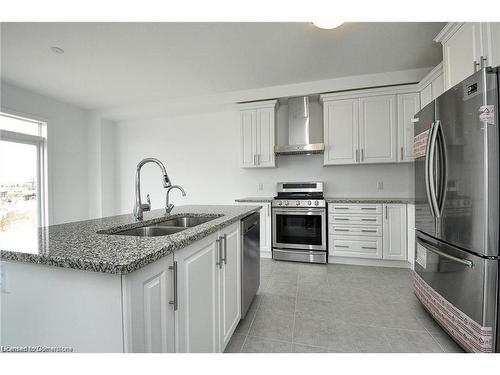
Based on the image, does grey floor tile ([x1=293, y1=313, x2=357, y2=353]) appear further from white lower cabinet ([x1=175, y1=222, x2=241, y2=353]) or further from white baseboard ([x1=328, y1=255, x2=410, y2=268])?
white baseboard ([x1=328, y1=255, x2=410, y2=268])

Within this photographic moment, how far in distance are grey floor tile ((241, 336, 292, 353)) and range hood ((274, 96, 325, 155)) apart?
2572 millimetres

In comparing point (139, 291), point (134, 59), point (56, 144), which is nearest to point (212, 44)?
point (134, 59)

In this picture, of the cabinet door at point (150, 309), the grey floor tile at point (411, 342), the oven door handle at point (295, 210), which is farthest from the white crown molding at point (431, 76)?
the cabinet door at point (150, 309)

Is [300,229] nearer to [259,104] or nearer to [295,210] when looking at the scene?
[295,210]

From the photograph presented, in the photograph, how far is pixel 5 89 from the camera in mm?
3232

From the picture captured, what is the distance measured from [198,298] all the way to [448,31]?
298 centimetres

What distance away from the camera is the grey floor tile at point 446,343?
4.78ft

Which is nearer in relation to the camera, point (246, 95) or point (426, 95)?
point (426, 95)

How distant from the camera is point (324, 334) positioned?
1.64 metres

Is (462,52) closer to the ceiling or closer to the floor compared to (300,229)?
closer to the ceiling

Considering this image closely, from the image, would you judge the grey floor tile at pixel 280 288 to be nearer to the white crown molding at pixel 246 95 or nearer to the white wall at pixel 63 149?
the white crown molding at pixel 246 95

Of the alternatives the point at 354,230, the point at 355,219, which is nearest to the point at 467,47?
the point at 355,219

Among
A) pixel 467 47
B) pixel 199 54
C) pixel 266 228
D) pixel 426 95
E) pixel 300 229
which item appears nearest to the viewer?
pixel 467 47
